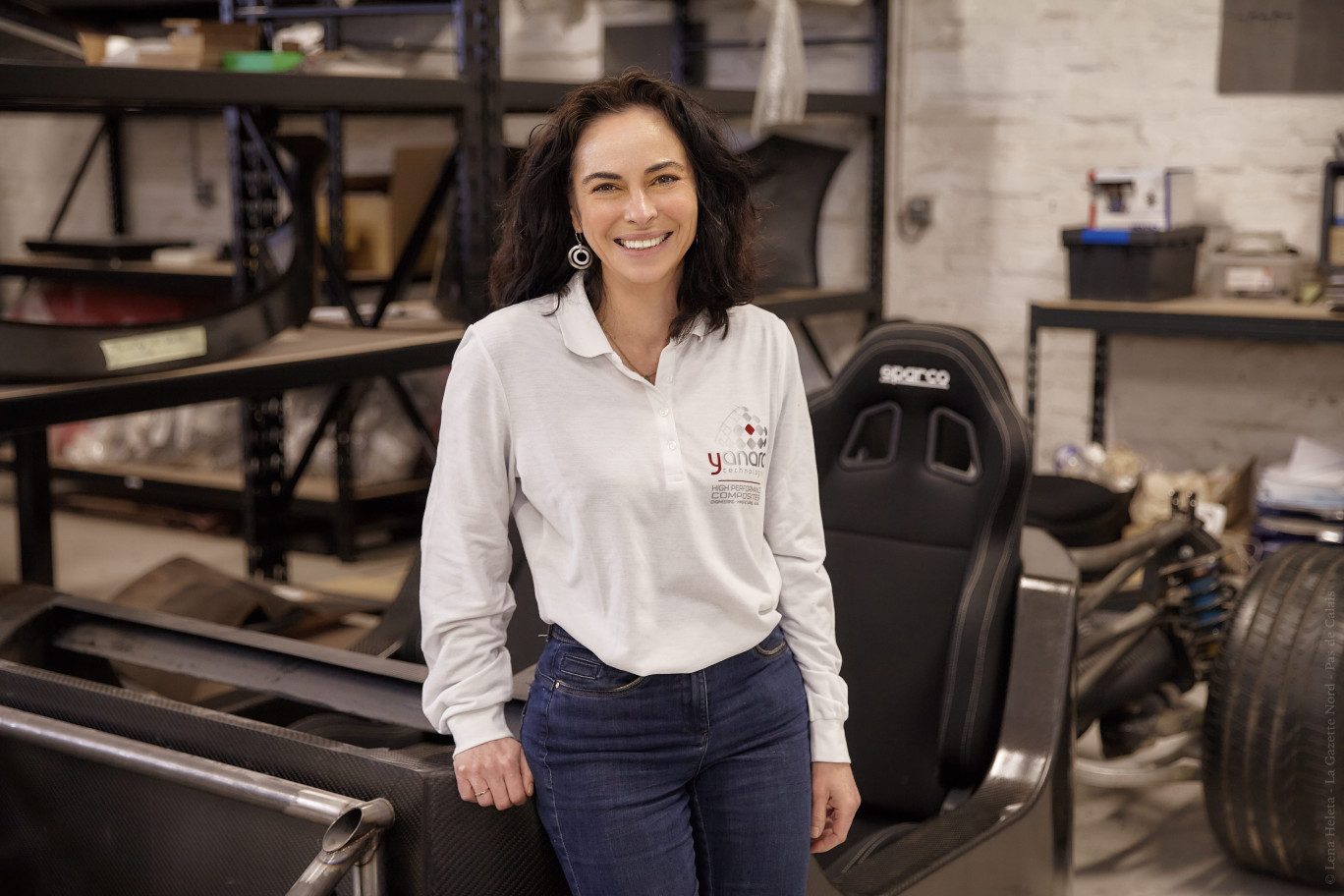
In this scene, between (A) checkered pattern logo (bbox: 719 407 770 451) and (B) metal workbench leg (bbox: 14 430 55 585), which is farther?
(B) metal workbench leg (bbox: 14 430 55 585)

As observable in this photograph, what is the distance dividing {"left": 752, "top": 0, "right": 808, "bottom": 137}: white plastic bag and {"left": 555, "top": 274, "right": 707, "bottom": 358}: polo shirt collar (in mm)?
2815

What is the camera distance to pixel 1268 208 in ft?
14.2

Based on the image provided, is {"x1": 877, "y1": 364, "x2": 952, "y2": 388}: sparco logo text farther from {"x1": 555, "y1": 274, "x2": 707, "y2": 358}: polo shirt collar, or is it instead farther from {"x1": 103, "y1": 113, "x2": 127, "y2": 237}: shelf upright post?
{"x1": 103, "y1": 113, "x2": 127, "y2": 237}: shelf upright post

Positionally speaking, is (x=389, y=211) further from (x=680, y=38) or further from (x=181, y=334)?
(x=181, y=334)

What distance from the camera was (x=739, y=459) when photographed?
136cm

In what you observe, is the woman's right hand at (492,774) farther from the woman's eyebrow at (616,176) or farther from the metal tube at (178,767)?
the woman's eyebrow at (616,176)

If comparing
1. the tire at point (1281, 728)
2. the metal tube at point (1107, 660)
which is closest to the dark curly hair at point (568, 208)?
the metal tube at point (1107, 660)

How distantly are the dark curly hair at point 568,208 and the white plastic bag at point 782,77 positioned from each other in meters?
2.72

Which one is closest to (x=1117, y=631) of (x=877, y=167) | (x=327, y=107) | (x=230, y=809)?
(x=230, y=809)

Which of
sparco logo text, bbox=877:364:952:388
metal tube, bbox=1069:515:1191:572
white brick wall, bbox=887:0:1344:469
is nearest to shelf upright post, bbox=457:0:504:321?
sparco logo text, bbox=877:364:952:388

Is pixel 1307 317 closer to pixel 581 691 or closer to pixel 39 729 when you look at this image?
pixel 581 691

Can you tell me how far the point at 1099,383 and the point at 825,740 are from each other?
3.55 m

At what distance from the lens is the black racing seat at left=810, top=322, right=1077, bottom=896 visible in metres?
2.03

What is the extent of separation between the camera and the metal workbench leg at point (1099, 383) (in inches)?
184
